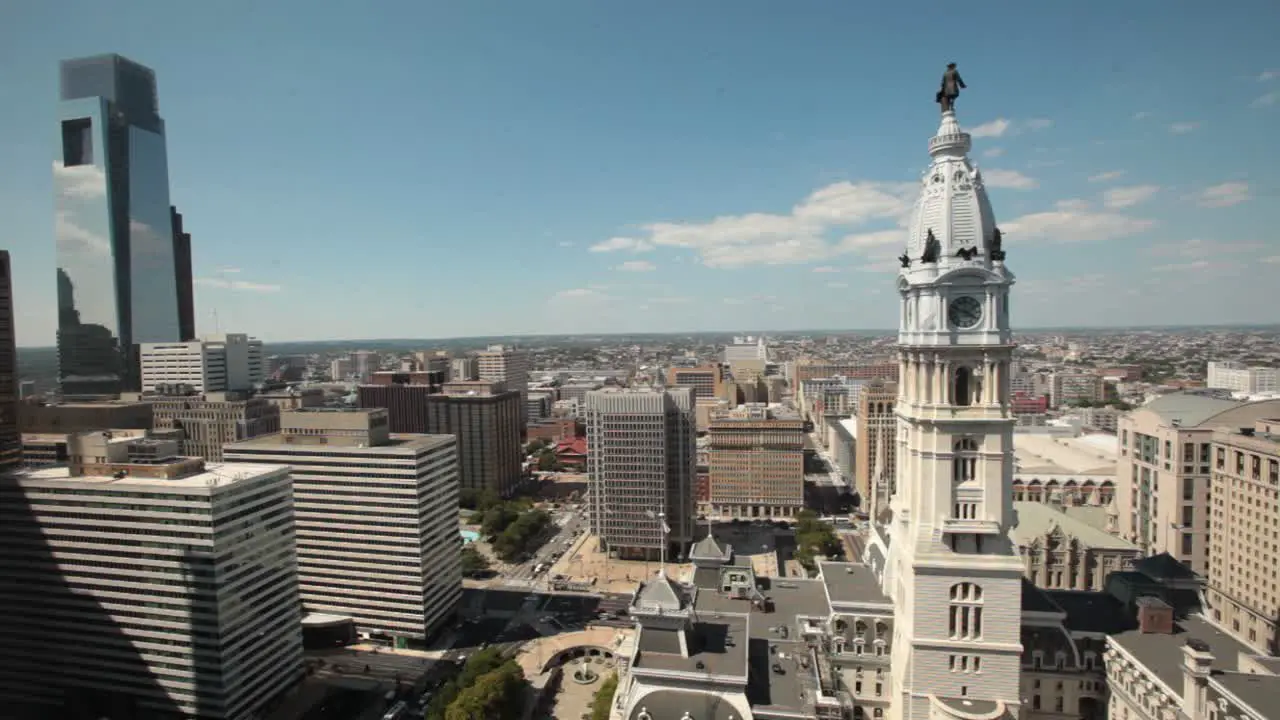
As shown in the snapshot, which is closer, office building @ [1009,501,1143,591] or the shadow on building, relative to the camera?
the shadow on building

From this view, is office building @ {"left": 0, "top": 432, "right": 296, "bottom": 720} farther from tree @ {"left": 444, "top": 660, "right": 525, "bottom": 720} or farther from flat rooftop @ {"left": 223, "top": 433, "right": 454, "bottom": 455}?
tree @ {"left": 444, "top": 660, "right": 525, "bottom": 720}

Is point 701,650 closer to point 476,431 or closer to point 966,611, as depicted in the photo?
point 966,611

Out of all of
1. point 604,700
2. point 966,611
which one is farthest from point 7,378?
point 966,611

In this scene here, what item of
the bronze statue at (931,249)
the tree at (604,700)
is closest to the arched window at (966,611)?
the bronze statue at (931,249)

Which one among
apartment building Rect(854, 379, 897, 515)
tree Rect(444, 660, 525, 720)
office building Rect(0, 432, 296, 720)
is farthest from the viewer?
apartment building Rect(854, 379, 897, 515)

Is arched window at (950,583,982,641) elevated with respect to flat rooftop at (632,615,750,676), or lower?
elevated

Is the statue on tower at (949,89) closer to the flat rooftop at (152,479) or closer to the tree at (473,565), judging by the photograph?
the flat rooftop at (152,479)

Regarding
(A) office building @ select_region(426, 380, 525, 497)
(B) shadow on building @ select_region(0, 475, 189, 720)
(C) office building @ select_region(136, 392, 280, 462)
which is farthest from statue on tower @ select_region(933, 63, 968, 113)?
(C) office building @ select_region(136, 392, 280, 462)
